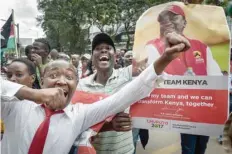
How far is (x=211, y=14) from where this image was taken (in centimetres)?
222

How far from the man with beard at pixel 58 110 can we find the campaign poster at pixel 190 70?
1.34 feet

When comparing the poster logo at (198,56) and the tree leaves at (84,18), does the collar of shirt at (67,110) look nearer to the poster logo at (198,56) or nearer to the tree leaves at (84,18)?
the poster logo at (198,56)

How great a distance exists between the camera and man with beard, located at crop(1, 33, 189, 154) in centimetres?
174

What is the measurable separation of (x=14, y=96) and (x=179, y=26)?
1.07 meters

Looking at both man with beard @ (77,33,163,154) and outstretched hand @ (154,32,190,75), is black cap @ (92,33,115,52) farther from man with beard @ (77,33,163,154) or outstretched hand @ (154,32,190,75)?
outstretched hand @ (154,32,190,75)

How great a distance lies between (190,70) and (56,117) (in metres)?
0.91

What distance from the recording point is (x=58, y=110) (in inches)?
71.7

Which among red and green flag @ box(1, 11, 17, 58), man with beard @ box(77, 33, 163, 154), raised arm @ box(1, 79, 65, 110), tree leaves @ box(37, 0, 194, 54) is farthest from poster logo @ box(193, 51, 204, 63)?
tree leaves @ box(37, 0, 194, 54)

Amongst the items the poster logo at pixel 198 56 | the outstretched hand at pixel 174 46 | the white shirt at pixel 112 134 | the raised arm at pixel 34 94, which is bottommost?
the white shirt at pixel 112 134

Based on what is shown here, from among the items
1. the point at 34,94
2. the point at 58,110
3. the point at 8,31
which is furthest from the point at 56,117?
the point at 8,31

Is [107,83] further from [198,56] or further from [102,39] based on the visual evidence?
[198,56]

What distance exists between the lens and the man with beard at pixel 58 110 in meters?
1.74

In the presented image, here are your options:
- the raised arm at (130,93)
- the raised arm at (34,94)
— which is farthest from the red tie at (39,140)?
the raised arm at (130,93)

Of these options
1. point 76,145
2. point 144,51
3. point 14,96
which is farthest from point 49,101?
point 144,51
